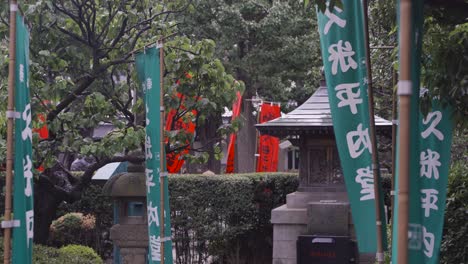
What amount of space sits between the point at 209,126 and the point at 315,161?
34.2ft

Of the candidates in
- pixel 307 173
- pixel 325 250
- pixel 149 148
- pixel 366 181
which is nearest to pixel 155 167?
pixel 149 148

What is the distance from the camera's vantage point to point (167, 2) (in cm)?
1059

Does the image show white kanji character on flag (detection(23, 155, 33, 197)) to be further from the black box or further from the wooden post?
the black box

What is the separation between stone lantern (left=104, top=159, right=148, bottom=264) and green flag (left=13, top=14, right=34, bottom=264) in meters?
4.54

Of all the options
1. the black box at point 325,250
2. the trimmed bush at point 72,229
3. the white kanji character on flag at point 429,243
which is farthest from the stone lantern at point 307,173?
the white kanji character on flag at point 429,243

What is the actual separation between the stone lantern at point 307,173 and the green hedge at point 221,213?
76.7 inches

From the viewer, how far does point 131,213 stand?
1086 cm

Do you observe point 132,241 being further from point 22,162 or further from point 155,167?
point 22,162

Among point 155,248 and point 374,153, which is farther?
point 155,248

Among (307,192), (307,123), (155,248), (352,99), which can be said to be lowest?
(155,248)

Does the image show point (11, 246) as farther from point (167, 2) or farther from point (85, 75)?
point (167, 2)

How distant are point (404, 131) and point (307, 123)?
10319 millimetres

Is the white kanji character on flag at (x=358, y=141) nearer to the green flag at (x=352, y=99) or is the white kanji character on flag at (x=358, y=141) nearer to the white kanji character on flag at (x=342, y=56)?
the green flag at (x=352, y=99)

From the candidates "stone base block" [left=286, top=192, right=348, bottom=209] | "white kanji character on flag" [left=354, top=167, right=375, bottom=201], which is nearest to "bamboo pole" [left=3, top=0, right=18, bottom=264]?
"white kanji character on flag" [left=354, top=167, right=375, bottom=201]
